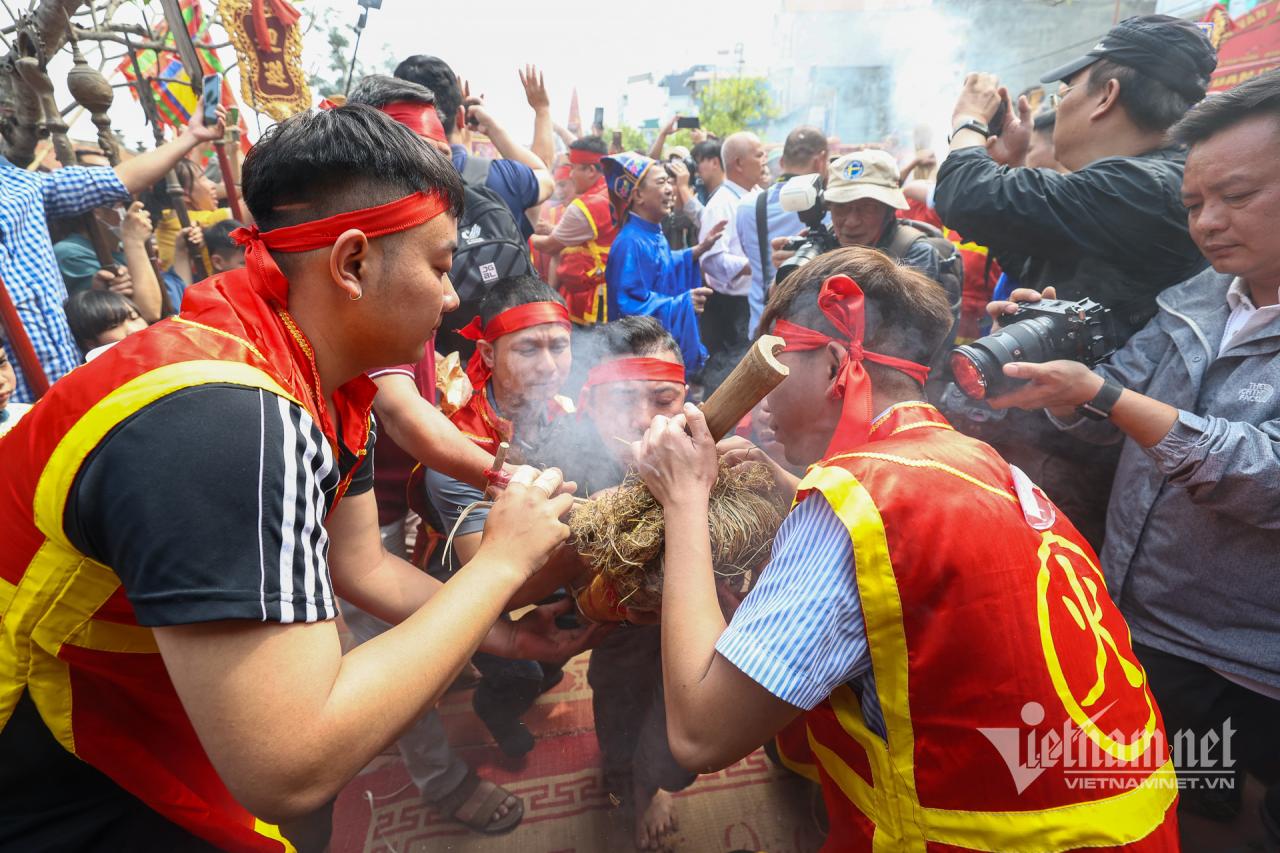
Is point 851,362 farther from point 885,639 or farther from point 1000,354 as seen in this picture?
point 885,639

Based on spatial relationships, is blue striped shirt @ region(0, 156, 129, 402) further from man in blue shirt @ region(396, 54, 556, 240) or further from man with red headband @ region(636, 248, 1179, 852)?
man with red headband @ region(636, 248, 1179, 852)

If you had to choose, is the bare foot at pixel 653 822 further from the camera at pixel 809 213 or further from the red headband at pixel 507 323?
the camera at pixel 809 213

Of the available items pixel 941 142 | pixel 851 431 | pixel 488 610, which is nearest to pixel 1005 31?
pixel 941 142

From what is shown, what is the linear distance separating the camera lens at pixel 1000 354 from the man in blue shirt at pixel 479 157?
10.4 ft

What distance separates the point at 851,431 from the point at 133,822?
2.06 m

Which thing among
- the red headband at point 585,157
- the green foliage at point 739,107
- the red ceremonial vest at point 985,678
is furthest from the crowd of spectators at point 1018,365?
the green foliage at point 739,107

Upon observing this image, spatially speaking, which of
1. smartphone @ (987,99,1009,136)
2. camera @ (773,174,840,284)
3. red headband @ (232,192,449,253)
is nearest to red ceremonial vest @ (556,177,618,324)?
camera @ (773,174,840,284)

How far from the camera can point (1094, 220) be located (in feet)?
8.38

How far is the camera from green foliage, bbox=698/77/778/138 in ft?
114

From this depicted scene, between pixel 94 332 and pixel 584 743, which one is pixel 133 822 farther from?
pixel 94 332

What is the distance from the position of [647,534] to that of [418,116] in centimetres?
281

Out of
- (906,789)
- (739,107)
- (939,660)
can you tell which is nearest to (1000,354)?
(939,660)

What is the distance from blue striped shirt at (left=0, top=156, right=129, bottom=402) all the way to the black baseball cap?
5521 mm

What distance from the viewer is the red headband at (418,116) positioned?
334cm
